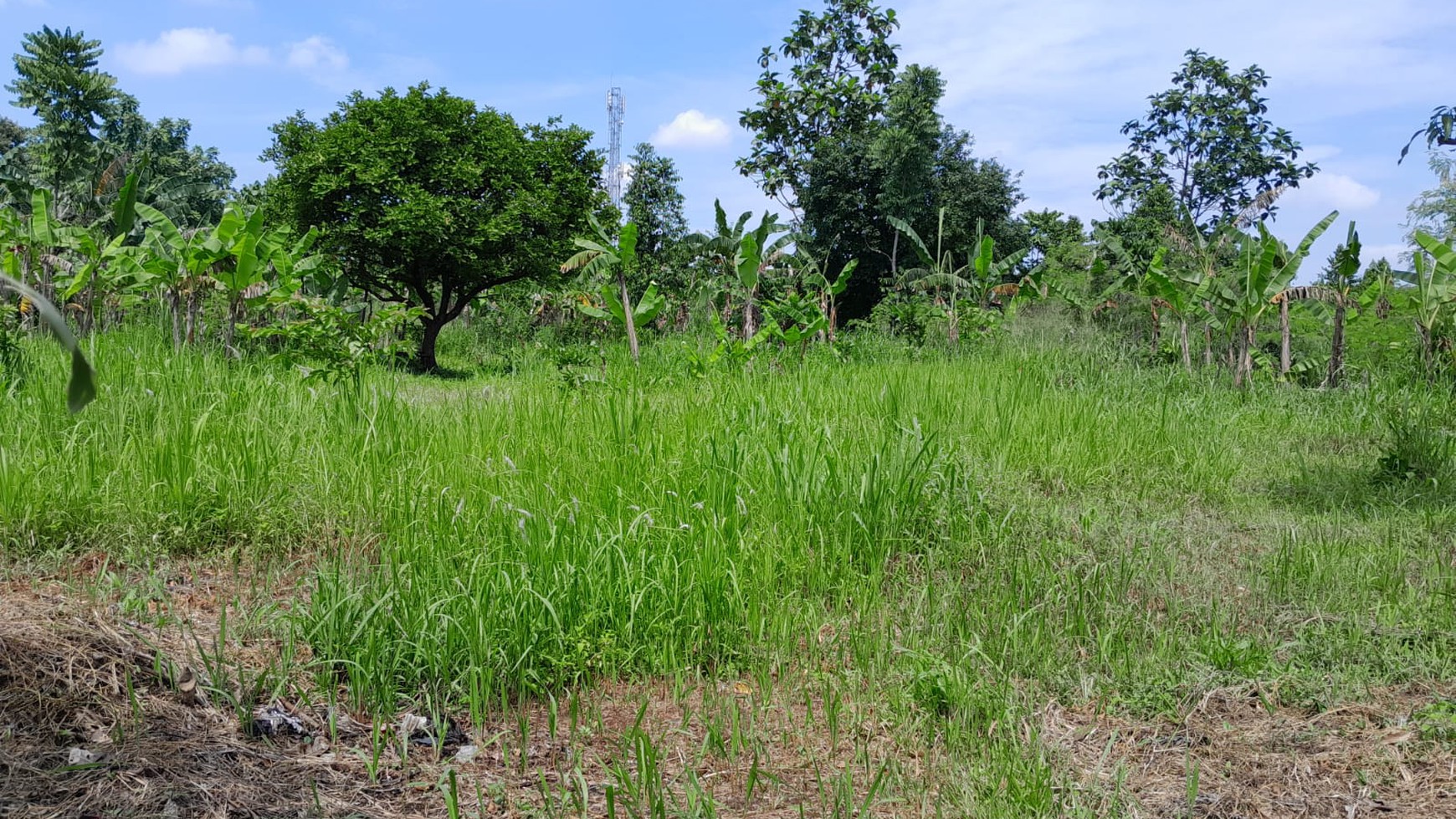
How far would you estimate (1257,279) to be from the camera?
11.0 m

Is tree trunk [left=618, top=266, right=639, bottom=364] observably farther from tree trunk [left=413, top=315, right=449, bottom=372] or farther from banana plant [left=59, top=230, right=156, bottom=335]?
tree trunk [left=413, top=315, right=449, bottom=372]

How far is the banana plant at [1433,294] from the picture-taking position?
33.0ft

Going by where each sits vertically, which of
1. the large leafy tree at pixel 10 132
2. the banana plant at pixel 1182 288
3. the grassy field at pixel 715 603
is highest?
the large leafy tree at pixel 10 132

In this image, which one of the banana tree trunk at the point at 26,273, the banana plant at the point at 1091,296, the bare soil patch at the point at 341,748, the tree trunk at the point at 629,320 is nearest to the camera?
the bare soil patch at the point at 341,748

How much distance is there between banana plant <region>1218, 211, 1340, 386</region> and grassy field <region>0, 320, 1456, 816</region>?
5.17 metres

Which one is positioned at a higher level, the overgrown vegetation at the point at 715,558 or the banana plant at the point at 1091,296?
the banana plant at the point at 1091,296

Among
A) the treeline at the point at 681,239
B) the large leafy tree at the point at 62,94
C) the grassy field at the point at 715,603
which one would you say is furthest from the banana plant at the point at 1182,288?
the large leafy tree at the point at 62,94

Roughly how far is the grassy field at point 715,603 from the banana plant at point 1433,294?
522 centimetres


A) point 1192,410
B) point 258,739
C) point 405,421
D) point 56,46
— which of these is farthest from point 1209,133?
point 56,46

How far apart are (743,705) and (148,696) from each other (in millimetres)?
1771

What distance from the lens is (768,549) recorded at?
12.9 ft

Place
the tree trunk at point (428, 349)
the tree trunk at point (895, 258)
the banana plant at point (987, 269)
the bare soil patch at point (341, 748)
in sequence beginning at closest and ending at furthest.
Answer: the bare soil patch at point (341, 748), the banana plant at point (987, 269), the tree trunk at point (428, 349), the tree trunk at point (895, 258)

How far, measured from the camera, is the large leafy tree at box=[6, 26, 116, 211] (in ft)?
91.1

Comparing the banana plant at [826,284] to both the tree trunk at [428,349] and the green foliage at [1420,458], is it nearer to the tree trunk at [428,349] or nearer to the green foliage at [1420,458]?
the green foliage at [1420,458]
